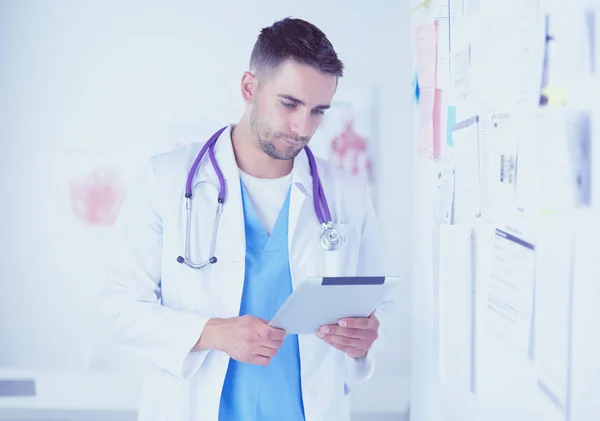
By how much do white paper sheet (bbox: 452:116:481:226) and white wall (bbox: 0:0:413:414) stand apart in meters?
0.85

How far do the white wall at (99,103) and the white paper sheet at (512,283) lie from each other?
1.10m

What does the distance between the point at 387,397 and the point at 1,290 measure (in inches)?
54.7

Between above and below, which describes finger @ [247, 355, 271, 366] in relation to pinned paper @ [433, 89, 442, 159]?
below

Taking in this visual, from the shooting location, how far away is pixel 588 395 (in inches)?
32.6

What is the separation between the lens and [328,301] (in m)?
Answer: 1.15

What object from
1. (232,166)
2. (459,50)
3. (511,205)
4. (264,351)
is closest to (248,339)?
(264,351)

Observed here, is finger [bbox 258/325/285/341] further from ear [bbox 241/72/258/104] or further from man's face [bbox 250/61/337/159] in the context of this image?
ear [bbox 241/72/258/104]

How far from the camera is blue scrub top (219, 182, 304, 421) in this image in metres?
1.36

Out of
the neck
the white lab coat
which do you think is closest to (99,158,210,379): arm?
the white lab coat

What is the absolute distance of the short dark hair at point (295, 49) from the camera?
55.6 inches

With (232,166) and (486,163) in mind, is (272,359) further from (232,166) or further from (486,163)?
(486,163)

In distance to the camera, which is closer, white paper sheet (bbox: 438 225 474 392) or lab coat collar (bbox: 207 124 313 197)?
white paper sheet (bbox: 438 225 474 392)

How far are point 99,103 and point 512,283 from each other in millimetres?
1633

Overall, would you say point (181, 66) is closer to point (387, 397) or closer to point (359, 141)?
point (359, 141)
